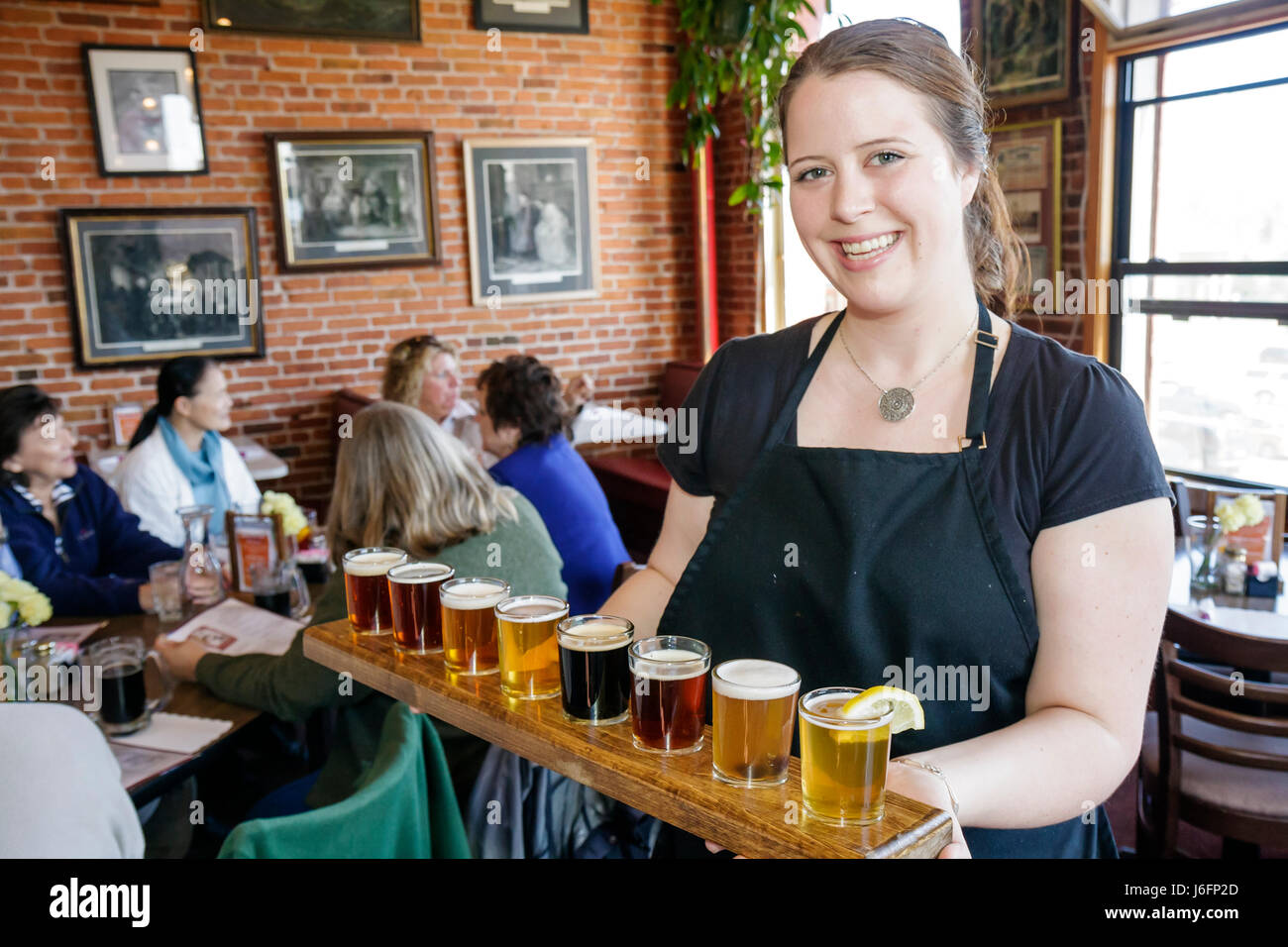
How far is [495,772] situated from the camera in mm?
1998

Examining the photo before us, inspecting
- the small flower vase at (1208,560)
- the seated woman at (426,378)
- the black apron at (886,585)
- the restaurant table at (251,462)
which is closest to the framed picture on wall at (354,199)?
the restaurant table at (251,462)

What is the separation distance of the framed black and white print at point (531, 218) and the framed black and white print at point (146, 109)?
1430mm

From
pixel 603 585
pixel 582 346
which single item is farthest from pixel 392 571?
pixel 582 346

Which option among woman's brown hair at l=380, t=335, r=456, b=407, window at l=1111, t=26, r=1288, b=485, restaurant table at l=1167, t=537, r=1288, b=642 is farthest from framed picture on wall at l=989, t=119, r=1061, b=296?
woman's brown hair at l=380, t=335, r=456, b=407

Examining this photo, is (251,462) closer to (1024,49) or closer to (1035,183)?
(1035,183)

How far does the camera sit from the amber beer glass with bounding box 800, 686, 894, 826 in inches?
35.6

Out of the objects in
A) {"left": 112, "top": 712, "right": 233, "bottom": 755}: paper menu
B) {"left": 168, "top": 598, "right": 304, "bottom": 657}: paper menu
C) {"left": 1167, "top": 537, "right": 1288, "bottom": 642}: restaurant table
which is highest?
{"left": 168, "top": 598, "right": 304, "bottom": 657}: paper menu

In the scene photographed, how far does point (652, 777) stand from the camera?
3.31 ft

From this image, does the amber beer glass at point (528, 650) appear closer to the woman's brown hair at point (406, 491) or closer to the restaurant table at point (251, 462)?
the woman's brown hair at point (406, 491)

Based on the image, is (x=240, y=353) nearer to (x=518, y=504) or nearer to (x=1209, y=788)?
(x=518, y=504)

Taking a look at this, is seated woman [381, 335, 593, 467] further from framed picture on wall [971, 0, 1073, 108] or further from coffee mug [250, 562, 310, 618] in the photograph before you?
framed picture on wall [971, 0, 1073, 108]

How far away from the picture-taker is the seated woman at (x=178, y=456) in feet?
12.1

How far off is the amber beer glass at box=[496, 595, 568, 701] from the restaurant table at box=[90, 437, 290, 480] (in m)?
3.48

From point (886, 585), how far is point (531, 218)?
517cm
